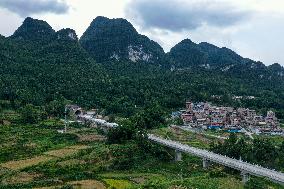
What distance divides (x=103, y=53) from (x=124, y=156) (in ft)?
398

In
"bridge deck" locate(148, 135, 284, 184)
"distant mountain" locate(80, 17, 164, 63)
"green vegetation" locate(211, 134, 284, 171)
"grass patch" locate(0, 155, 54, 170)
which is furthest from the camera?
"distant mountain" locate(80, 17, 164, 63)

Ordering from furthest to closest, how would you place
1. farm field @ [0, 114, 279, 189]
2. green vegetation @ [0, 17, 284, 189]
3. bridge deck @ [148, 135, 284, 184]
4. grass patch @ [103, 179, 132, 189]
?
1. green vegetation @ [0, 17, 284, 189]
2. grass patch @ [103, 179, 132, 189]
3. farm field @ [0, 114, 279, 189]
4. bridge deck @ [148, 135, 284, 184]

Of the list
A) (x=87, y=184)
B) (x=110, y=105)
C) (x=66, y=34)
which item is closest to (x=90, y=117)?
(x=110, y=105)

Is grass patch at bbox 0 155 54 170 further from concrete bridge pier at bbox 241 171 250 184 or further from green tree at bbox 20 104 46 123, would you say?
green tree at bbox 20 104 46 123

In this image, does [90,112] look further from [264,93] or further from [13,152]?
[264,93]

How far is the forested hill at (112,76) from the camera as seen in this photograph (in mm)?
106062

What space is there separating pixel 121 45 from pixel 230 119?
82.5 metres

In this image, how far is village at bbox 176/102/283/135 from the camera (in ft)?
296

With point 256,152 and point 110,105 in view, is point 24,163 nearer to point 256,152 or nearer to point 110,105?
point 256,152

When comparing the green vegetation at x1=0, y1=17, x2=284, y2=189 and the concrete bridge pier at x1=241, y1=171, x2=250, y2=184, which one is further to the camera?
the green vegetation at x1=0, y1=17, x2=284, y2=189

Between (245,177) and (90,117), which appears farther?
(90,117)

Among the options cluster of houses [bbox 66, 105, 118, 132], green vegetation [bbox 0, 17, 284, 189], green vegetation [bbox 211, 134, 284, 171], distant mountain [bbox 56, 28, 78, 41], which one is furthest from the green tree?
distant mountain [bbox 56, 28, 78, 41]

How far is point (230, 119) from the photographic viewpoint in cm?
9594

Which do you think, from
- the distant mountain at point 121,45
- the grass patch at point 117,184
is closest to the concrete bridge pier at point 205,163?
the grass patch at point 117,184
